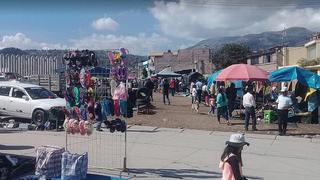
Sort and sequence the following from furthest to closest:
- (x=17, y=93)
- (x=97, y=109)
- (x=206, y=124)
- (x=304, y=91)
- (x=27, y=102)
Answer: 1. (x=304, y=91)
2. (x=17, y=93)
3. (x=206, y=124)
4. (x=27, y=102)
5. (x=97, y=109)

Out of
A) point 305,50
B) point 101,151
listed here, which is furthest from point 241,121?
point 305,50

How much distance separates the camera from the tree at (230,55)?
86113 millimetres

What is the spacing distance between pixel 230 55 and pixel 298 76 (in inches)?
2683

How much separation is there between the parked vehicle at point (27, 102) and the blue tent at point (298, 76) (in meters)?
8.66

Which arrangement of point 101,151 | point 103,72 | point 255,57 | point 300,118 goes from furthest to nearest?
1. point 255,57
2. point 300,118
3. point 101,151
4. point 103,72

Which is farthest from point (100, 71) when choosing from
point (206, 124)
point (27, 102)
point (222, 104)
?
point (206, 124)

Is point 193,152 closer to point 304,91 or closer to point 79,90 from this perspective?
point 79,90

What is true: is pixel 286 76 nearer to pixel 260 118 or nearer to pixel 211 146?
pixel 260 118

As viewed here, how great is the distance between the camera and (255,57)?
7606cm

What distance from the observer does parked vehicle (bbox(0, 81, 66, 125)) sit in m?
18.0

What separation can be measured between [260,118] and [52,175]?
45.3ft

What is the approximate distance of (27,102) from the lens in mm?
18250

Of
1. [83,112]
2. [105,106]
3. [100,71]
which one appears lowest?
[83,112]

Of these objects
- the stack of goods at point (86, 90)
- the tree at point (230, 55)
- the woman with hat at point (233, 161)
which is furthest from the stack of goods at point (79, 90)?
the tree at point (230, 55)
